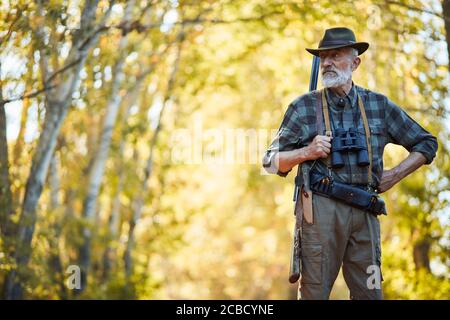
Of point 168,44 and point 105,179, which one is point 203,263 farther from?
point 168,44

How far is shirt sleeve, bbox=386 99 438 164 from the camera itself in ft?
21.1

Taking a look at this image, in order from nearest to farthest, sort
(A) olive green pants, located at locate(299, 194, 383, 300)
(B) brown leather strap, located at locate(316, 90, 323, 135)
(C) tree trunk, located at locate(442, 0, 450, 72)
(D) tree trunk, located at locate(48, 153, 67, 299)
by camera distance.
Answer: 1. (A) olive green pants, located at locate(299, 194, 383, 300)
2. (B) brown leather strap, located at locate(316, 90, 323, 135)
3. (C) tree trunk, located at locate(442, 0, 450, 72)
4. (D) tree trunk, located at locate(48, 153, 67, 299)

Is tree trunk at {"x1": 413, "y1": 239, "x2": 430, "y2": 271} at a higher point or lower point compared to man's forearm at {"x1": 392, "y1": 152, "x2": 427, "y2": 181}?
higher

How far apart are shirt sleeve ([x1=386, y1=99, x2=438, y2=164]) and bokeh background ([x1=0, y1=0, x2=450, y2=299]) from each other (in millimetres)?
3602

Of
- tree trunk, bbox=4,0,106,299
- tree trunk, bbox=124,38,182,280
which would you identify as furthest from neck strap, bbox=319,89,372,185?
tree trunk, bbox=124,38,182,280

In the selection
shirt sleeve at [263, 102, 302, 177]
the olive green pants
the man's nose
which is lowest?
the olive green pants

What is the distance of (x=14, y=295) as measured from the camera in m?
12.1

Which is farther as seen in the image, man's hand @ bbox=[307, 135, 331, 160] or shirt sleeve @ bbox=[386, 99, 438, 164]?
shirt sleeve @ bbox=[386, 99, 438, 164]

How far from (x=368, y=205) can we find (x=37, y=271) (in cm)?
748

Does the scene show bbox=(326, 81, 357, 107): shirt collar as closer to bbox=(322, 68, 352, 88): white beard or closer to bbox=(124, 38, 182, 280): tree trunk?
bbox=(322, 68, 352, 88): white beard

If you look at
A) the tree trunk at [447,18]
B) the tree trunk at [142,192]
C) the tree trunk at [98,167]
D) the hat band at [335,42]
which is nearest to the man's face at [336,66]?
the hat band at [335,42]

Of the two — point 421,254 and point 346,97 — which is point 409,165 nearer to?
point 346,97

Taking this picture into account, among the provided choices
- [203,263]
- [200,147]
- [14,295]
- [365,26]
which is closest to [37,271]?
[14,295]
